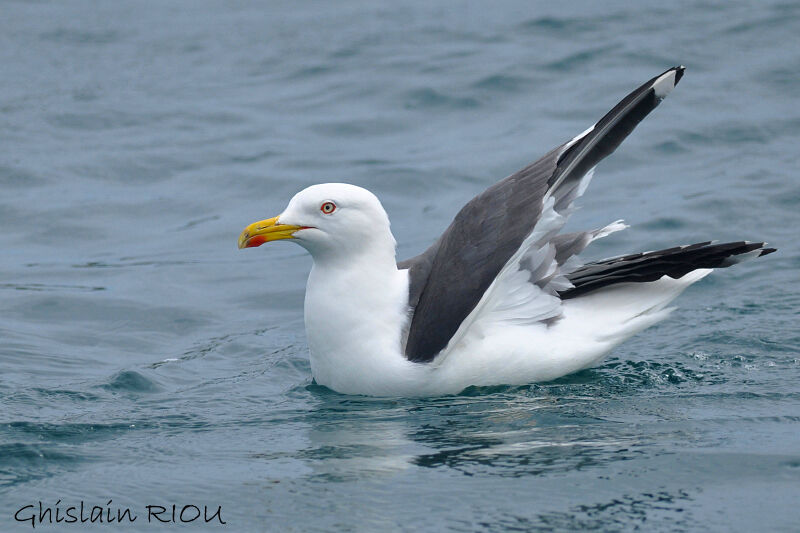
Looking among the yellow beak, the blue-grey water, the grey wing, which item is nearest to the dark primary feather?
the blue-grey water

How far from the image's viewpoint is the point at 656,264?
7.39 meters

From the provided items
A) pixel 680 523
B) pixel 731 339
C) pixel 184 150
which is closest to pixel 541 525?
pixel 680 523

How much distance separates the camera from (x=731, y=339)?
7.99m

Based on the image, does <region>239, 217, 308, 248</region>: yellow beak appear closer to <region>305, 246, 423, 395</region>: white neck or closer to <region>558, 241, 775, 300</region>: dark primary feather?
<region>305, 246, 423, 395</region>: white neck

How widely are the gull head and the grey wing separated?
0.47 meters

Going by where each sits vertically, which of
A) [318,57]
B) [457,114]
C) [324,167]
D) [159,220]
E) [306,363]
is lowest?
→ [306,363]

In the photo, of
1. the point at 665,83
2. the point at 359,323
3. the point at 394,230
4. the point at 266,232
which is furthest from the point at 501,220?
the point at 394,230

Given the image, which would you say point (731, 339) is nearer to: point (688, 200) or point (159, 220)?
point (688, 200)

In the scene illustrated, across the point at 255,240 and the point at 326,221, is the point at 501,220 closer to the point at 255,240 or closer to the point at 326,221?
the point at 326,221

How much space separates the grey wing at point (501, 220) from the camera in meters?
6.60

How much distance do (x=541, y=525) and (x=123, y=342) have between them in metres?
4.68

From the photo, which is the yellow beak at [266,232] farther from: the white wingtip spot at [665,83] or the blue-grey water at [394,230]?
the white wingtip spot at [665,83]

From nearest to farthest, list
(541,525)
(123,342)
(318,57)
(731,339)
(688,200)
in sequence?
(541,525), (731,339), (123,342), (688,200), (318,57)

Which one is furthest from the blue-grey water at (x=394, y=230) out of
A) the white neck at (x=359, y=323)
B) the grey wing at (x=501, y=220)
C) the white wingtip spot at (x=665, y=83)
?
the white wingtip spot at (x=665, y=83)
